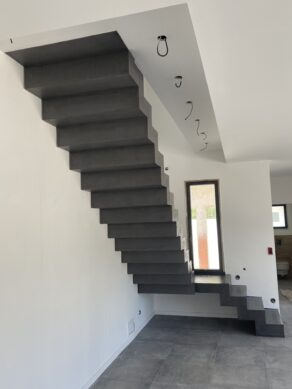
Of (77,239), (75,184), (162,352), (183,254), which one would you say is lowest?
(162,352)

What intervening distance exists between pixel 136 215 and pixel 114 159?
0.95 meters

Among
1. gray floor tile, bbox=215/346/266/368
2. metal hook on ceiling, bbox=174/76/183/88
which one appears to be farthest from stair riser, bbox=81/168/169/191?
gray floor tile, bbox=215/346/266/368

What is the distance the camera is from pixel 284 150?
15.8 ft

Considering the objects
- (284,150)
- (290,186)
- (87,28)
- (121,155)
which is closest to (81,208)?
(121,155)

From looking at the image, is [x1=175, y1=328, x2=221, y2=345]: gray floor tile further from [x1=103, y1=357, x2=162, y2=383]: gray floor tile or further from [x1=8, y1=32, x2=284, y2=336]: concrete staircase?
[x1=103, y1=357, x2=162, y2=383]: gray floor tile

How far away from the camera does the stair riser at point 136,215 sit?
3734mm

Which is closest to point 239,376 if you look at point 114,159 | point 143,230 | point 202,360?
point 202,360

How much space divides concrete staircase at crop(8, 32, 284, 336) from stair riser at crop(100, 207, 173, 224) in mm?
11

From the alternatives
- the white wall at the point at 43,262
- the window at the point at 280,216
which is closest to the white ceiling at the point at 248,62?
the white wall at the point at 43,262

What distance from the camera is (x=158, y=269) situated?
452cm

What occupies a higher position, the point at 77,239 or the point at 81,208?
the point at 81,208

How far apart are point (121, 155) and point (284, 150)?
9.43ft

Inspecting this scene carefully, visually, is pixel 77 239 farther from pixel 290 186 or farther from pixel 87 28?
pixel 290 186

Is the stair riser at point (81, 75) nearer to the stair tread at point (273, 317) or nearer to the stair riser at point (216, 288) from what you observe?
the stair riser at point (216, 288)
